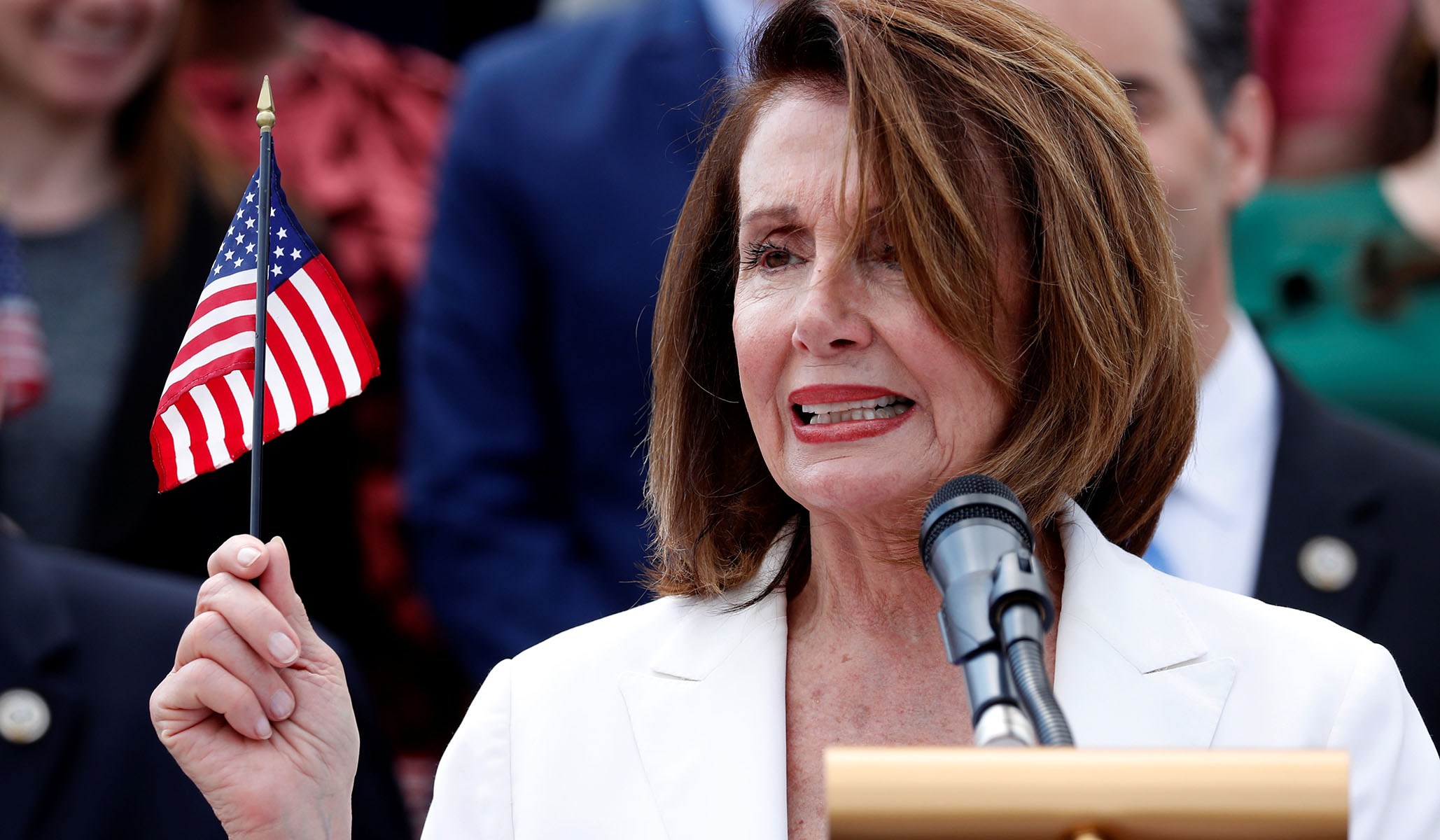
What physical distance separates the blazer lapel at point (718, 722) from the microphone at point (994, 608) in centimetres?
72

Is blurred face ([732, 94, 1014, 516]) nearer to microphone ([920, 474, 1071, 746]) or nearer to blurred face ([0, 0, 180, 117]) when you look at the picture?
microphone ([920, 474, 1071, 746])

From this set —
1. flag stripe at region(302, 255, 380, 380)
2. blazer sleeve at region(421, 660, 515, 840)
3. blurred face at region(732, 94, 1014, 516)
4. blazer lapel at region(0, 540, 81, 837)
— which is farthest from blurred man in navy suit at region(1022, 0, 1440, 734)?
→ blazer lapel at region(0, 540, 81, 837)

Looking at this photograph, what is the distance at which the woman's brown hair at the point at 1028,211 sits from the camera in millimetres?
2631

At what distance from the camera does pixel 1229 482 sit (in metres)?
4.29

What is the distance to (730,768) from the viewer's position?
2.71 meters

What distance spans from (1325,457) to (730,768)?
2034 mm

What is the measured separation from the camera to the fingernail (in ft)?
8.44

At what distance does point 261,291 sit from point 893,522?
983mm

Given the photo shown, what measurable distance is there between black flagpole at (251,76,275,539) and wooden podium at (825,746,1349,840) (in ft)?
3.77

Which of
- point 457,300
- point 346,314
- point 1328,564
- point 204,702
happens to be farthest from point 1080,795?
point 457,300

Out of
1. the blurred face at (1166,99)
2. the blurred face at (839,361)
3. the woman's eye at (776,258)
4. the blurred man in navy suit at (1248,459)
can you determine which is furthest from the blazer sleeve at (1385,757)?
the blurred face at (1166,99)

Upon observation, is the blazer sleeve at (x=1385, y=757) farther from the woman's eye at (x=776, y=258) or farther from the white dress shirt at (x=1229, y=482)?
the white dress shirt at (x=1229, y=482)

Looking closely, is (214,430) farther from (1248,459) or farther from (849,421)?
(1248,459)

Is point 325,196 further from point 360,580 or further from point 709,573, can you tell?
point 709,573
